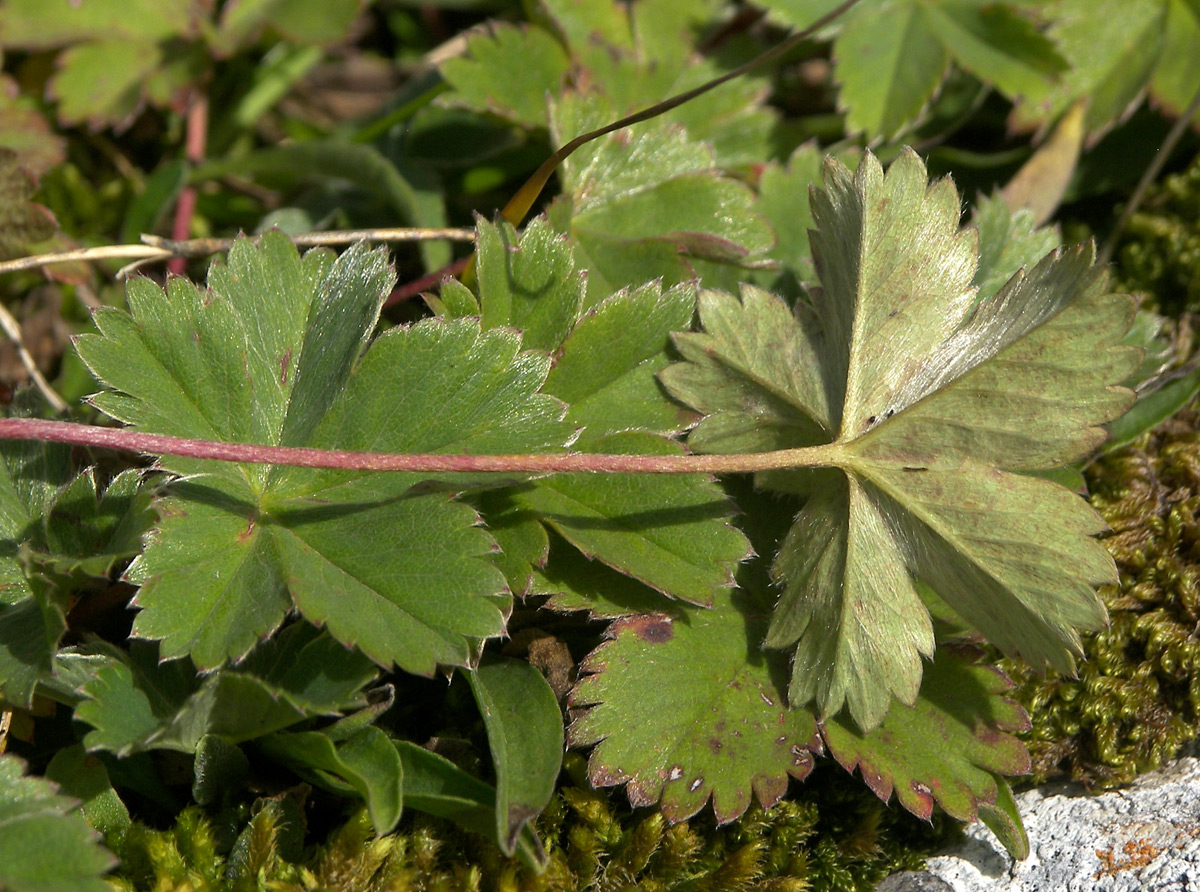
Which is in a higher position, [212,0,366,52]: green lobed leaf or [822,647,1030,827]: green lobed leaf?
[212,0,366,52]: green lobed leaf

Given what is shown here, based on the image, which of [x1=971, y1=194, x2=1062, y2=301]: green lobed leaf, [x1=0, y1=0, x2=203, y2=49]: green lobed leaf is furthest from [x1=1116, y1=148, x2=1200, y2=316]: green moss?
[x1=0, y1=0, x2=203, y2=49]: green lobed leaf

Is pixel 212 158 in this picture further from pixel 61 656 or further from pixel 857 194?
pixel 857 194

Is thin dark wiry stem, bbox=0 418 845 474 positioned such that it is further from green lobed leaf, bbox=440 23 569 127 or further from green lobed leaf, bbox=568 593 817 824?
green lobed leaf, bbox=440 23 569 127

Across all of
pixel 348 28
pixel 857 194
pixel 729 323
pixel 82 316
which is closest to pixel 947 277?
pixel 857 194

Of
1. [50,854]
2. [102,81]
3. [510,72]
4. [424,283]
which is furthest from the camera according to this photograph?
[102,81]

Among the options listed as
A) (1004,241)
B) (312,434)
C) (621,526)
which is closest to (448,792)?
(621,526)

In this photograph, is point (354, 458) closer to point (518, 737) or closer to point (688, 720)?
point (518, 737)
